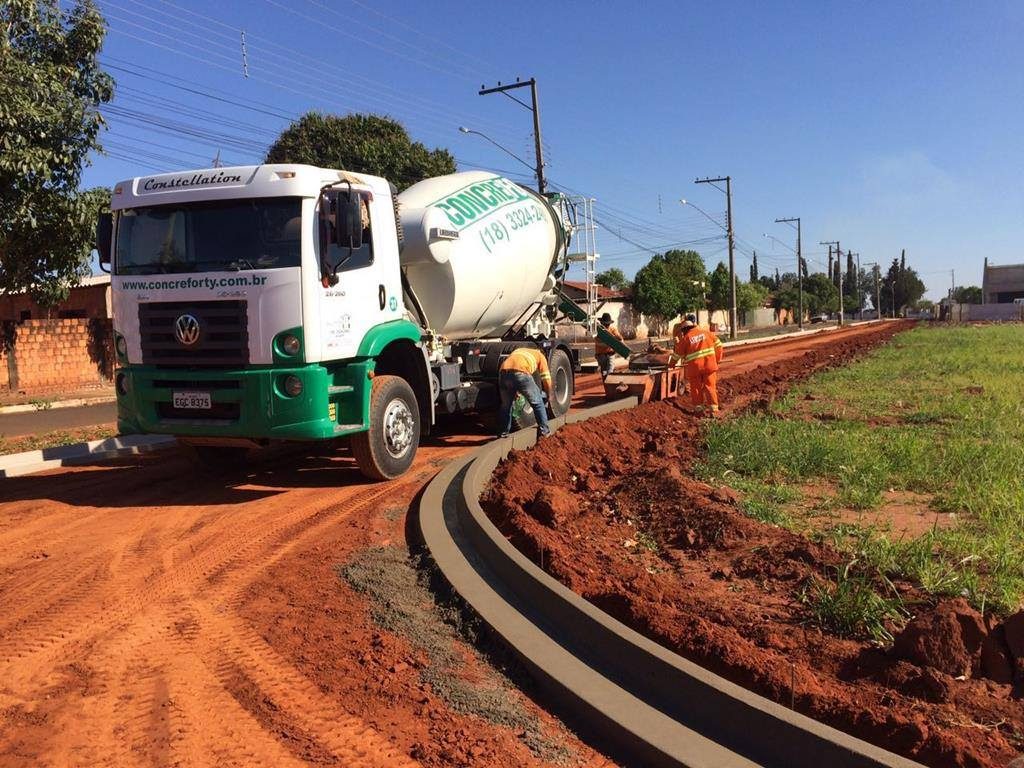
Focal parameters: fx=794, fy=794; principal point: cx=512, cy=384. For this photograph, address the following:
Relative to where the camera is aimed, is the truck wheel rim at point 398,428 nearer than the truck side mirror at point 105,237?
No

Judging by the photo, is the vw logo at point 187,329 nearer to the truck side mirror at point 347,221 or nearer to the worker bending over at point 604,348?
the truck side mirror at point 347,221

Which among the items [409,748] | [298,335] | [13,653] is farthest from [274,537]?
[409,748]

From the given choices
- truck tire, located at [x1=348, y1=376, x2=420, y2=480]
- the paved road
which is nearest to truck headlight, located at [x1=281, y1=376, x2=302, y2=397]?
truck tire, located at [x1=348, y1=376, x2=420, y2=480]

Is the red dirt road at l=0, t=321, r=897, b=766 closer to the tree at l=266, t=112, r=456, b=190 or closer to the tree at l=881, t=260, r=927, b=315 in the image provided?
the tree at l=266, t=112, r=456, b=190

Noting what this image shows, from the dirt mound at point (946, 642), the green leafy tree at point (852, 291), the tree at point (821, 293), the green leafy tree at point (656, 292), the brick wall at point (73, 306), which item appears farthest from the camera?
the green leafy tree at point (852, 291)

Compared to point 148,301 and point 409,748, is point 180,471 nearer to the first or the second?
point 148,301

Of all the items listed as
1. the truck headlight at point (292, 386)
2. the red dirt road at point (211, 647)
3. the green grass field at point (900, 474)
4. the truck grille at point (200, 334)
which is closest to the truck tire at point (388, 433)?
the red dirt road at point (211, 647)

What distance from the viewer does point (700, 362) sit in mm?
11891

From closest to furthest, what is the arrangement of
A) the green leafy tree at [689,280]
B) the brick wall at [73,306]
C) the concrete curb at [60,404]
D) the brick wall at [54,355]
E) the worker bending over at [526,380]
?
the worker bending over at [526,380], the concrete curb at [60,404], the brick wall at [54,355], the brick wall at [73,306], the green leafy tree at [689,280]

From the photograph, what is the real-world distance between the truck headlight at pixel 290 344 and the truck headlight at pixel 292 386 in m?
0.22

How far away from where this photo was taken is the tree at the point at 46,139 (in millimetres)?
11555

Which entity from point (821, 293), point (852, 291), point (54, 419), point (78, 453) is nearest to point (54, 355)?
point (54, 419)

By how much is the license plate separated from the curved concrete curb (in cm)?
327

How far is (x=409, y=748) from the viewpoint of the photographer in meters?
3.23
